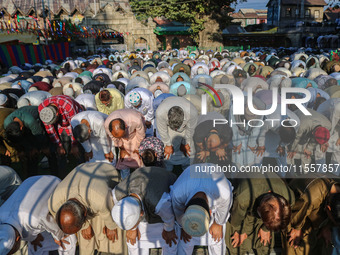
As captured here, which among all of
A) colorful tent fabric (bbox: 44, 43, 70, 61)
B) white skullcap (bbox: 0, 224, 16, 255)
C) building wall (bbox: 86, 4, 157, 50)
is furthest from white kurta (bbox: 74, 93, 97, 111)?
building wall (bbox: 86, 4, 157, 50)

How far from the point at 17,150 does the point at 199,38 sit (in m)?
25.9

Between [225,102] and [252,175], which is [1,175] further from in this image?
[225,102]

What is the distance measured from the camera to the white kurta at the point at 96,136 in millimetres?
4812

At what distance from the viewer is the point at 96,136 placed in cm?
492

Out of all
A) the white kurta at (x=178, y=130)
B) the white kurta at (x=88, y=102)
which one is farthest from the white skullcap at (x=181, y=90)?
the white kurta at (x=88, y=102)

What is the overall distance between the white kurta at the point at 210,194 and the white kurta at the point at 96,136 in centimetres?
230

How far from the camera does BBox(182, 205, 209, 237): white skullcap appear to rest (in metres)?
2.46

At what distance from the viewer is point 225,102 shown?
6.13m

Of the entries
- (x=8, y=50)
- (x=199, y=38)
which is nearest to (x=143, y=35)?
(x=199, y=38)

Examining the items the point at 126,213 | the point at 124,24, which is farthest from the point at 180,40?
the point at 126,213

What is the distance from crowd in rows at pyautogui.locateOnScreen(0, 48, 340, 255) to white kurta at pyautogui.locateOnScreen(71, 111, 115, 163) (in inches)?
0.8

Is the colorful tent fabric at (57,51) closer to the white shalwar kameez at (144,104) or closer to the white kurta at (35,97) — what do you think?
the white kurta at (35,97)

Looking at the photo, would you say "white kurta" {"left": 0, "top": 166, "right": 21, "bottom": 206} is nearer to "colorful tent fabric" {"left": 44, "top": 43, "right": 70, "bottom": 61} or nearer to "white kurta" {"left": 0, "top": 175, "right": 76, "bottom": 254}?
"white kurta" {"left": 0, "top": 175, "right": 76, "bottom": 254}

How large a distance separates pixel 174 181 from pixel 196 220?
97 centimetres
